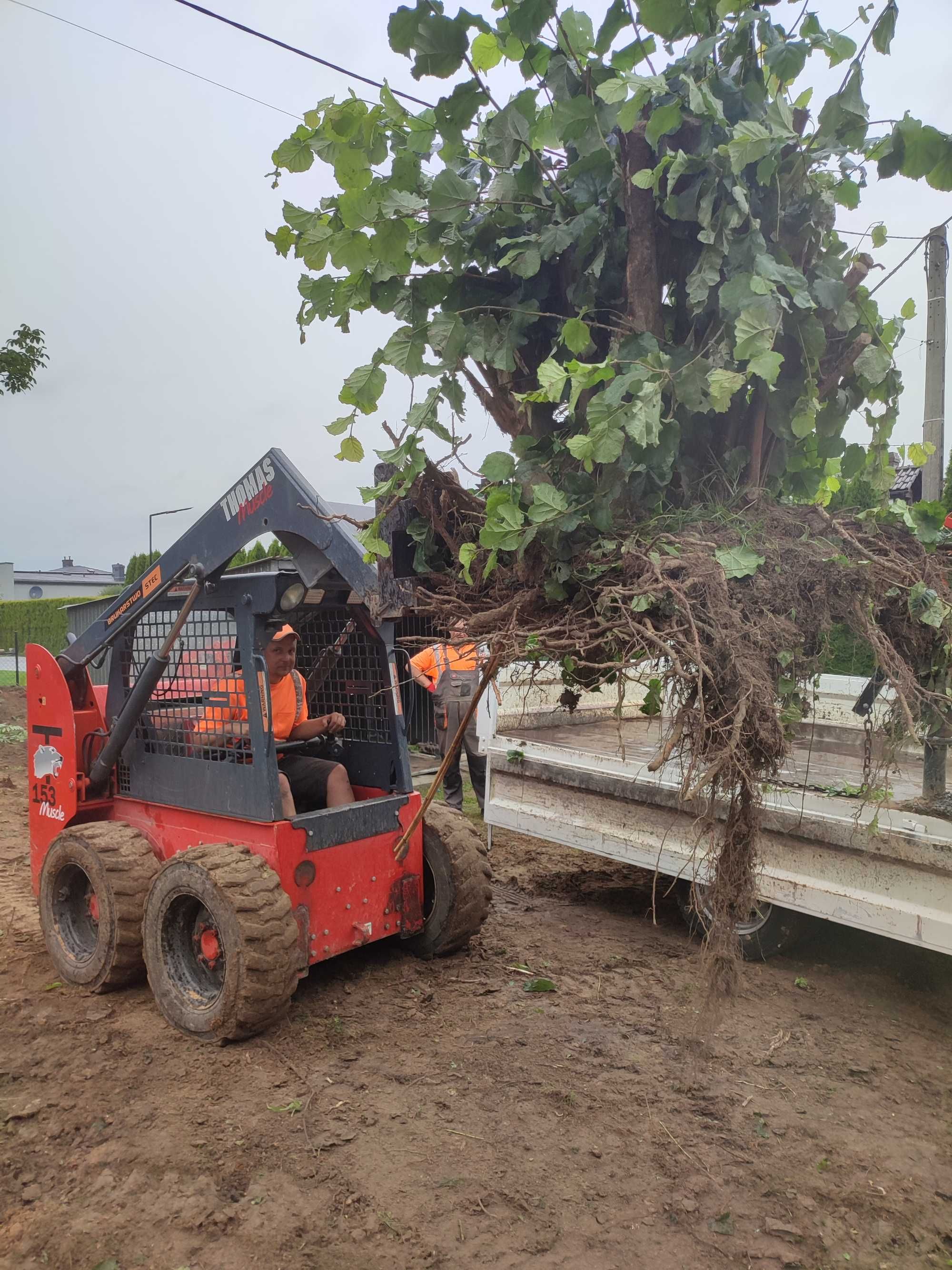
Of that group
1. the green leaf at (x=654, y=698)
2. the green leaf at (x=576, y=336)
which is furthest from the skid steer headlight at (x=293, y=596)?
the green leaf at (x=576, y=336)

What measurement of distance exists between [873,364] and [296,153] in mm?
1922

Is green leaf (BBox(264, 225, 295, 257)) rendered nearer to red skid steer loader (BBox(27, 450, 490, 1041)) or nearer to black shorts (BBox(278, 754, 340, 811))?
red skid steer loader (BBox(27, 450, 490, 1041))

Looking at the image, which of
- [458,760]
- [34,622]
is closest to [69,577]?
[34,622]

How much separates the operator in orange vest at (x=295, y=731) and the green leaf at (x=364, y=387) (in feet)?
5.27

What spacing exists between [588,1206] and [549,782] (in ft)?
9.86

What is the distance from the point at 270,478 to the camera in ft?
12.9

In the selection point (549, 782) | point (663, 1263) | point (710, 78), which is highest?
point (710, 78)

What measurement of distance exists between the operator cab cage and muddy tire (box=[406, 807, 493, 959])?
1.06ft

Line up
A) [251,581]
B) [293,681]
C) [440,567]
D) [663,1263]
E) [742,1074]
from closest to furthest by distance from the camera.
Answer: [663,1263] < [440,567] < [742,1074] < [251,581] < [293,681]

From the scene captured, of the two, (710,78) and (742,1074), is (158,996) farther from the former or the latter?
(710,78)

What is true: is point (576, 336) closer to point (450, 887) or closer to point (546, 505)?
point (546, 505)

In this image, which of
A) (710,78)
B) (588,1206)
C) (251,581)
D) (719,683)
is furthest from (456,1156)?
(710,78)

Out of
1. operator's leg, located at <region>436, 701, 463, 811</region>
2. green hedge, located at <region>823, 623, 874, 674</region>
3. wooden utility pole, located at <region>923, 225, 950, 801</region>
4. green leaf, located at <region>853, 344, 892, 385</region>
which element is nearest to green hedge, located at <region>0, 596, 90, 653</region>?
operator's leg, located at <region>436, 701, 463, 811</region>

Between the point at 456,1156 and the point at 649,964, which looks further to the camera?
the point at 649,964
